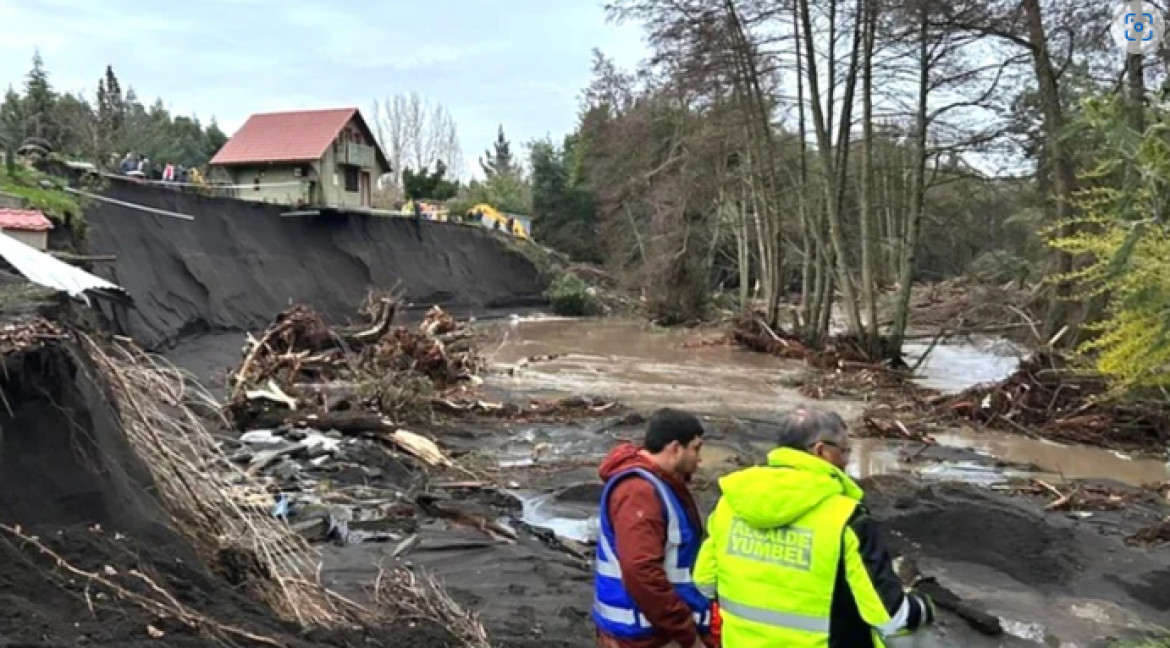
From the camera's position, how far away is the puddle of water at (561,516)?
9.52 meters

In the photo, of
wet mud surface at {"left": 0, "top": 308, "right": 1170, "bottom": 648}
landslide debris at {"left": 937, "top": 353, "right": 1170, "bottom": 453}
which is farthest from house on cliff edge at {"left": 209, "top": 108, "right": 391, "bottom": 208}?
landslide debris at {"left": 937, "top": 353, "right": 1170, "bottom": 453}

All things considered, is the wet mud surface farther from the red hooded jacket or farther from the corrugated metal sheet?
the corrugated metal sheet

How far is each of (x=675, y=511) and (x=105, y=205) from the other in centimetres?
2562

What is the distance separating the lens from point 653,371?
84.5 feet

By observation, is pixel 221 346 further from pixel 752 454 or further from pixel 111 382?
pixel 111 382

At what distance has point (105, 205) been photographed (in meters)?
25.4

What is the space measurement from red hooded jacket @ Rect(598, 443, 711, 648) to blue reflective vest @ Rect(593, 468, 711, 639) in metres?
0.03

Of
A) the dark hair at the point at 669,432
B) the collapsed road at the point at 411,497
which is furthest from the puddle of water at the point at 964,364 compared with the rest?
the dark hair at the point at 669,432

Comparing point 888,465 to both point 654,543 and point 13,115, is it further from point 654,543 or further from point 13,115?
point 13,115

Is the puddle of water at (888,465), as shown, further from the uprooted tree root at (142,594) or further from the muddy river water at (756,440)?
the uprooted tree root at (142,594)

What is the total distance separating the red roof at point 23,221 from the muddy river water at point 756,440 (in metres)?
7.97

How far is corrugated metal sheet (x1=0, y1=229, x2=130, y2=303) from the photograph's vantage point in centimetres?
800

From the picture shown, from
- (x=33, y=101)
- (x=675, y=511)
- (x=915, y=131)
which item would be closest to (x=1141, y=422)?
(x=915, y=131)

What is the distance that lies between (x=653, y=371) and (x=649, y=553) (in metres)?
22.3
